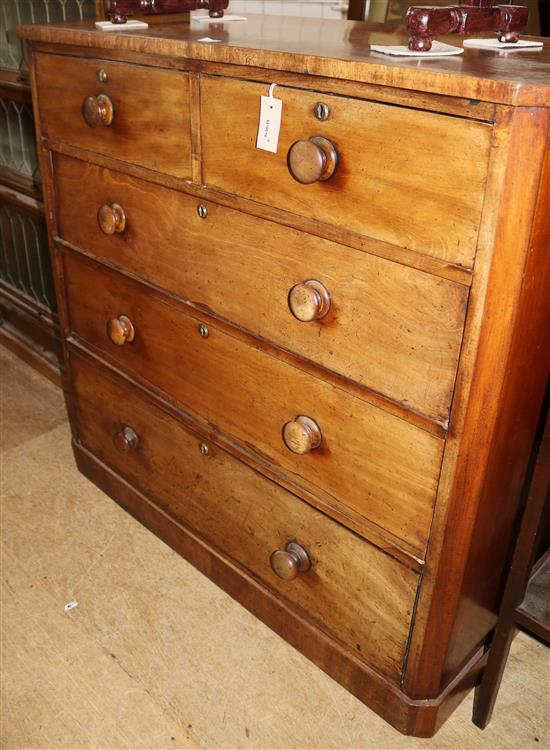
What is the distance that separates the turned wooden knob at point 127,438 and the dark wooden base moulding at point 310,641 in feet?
0.49

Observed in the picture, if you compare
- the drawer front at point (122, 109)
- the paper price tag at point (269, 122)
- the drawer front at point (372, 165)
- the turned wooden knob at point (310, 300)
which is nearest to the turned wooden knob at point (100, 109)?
the drawer front at point (122, 109)

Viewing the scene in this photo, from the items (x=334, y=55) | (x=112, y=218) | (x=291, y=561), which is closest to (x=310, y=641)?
(x=291, y=561)

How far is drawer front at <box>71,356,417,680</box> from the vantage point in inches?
51.4

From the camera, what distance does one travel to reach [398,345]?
1.08m

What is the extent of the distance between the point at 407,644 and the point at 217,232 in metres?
0.82

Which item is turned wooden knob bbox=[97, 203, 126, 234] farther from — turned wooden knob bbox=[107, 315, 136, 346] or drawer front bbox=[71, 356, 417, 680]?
drawer front bbox=[71, 356, 417, 680]

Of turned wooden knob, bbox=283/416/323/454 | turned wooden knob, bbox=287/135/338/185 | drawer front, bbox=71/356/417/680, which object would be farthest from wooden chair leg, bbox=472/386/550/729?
turned wooden knob, bbox=287/135/338/185

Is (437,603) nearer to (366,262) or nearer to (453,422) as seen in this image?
(453,422)

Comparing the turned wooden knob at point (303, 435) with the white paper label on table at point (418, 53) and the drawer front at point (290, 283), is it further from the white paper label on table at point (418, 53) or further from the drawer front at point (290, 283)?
the white paper label on table at point (418, 53)

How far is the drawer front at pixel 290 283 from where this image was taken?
3.41 ft

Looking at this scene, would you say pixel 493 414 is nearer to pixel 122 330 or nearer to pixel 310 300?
pixel 310 300

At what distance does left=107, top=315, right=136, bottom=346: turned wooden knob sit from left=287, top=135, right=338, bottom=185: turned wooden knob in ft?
2.19

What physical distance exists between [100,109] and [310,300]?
600 millimetres

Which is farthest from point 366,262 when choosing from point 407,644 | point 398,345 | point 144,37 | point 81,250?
point 81,250
